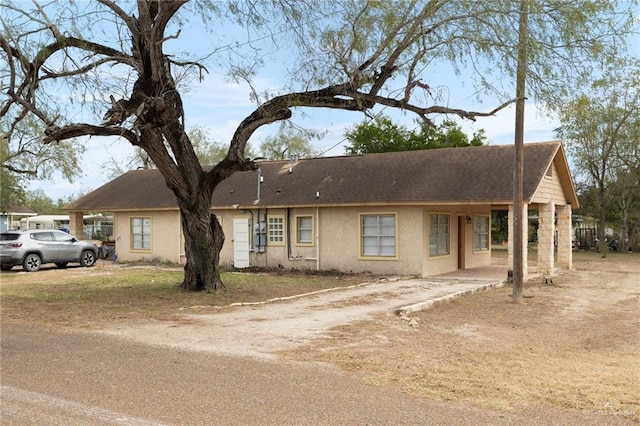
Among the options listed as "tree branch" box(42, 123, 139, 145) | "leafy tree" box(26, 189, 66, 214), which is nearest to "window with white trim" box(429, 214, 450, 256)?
"tree branch" box(42, 123, 139, 145)

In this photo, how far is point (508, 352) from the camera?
8.47 m

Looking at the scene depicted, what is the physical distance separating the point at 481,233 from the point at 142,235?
1454 centimetres

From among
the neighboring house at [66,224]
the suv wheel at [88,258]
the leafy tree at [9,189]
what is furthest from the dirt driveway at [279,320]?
the neighboring house at [66,224]

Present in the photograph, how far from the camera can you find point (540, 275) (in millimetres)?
19781

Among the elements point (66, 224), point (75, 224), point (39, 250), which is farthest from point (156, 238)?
point (66, 224)

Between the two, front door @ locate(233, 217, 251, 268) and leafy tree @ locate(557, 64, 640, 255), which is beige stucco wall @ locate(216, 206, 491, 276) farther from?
leafy tree @ locate(557, 64, 640, 255)

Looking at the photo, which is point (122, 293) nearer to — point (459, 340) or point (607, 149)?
point (459, 340)

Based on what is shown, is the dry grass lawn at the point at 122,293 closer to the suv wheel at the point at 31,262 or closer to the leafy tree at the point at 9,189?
the suv wheel at the point at 31,262

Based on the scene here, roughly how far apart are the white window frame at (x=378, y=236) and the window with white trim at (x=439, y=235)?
4.07 ft

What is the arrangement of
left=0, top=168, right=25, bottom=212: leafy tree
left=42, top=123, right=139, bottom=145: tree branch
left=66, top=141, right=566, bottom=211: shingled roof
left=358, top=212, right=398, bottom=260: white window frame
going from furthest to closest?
left=0, top=168, right=25, bottom=212: leafy tree → left=358, top=212, right=398, bottom=260: white window frame → left=66, top=141, right=566, bottom=211: shingled roof → left=42, top=123, right=139, bottom=145: tree branch

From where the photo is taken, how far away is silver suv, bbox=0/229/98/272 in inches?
854

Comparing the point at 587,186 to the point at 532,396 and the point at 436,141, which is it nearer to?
the point at 436,141

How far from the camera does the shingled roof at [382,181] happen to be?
18734 mm

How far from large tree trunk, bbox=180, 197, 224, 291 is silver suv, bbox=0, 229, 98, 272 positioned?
995cm
